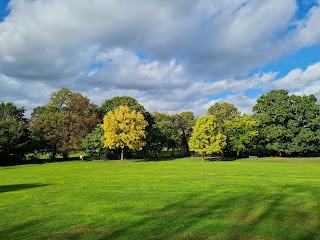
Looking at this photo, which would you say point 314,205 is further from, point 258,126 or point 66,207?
point 258,126

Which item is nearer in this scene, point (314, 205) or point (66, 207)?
point (314, 205)

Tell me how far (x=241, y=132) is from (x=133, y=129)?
84.8 feet

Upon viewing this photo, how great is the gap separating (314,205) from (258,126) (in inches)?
2475

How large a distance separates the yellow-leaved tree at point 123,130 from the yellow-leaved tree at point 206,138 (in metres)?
11.4

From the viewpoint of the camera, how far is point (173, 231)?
959 cm

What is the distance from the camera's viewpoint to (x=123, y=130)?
61.4m

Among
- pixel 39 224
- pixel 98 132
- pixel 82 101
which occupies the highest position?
pixel 82 101

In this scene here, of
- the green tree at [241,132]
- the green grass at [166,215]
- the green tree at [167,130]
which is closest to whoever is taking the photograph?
the green grass at [166,215]

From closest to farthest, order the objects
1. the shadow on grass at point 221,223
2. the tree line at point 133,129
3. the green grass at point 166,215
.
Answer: the shadow on grass at point 221,223 < the green grass at point 166,215 < the tree line at point 133,129

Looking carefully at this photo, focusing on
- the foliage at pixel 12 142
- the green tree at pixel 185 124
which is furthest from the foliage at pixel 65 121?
the green tree at pixel 185 124

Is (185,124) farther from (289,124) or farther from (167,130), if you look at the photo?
(289,124)

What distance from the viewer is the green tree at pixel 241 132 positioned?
6794 cm

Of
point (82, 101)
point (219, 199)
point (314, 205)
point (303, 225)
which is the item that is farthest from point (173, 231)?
point (82, 101)

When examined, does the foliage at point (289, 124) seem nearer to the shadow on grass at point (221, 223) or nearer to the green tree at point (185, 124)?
the green tree at point (185, 124)
